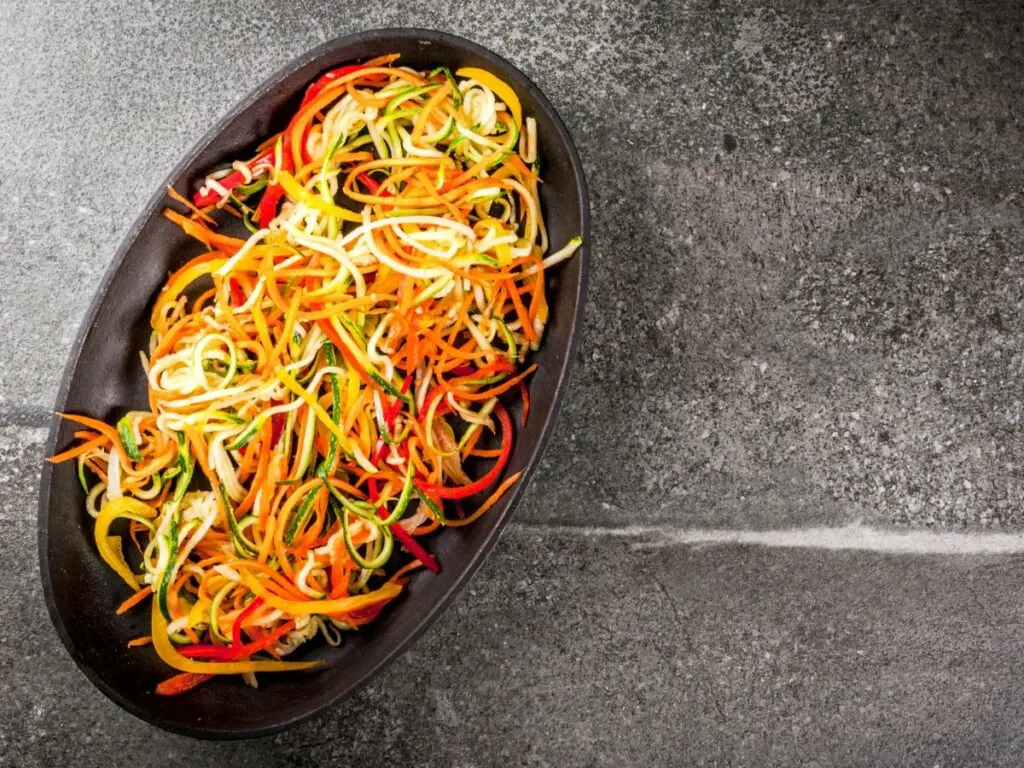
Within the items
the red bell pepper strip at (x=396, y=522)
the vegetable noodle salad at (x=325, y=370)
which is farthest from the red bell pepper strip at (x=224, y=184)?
the red bell pepper strip at (x=396, y=522)

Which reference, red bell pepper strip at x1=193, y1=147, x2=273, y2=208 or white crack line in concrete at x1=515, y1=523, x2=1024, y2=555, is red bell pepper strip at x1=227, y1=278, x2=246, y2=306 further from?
white crack line in concrete at x1=515, y1=523, x2=1024, y2=555

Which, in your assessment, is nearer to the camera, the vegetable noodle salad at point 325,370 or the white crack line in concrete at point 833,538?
the vegetable noodle salad at point 325,370

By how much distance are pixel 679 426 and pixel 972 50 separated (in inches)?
38.9

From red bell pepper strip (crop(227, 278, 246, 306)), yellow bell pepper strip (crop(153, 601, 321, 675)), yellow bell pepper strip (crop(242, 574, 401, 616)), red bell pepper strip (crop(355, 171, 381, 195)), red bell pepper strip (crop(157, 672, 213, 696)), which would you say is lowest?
red bell pepper strip (crop(157, 672, 213, 696))

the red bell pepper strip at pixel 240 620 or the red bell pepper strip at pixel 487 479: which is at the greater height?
the red bell pepper strip at pixel 487 479

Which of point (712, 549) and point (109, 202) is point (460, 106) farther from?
point (712, 549)

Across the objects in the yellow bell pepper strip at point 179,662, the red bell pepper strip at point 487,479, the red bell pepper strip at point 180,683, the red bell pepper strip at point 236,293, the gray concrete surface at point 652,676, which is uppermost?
the red bell pepper strip at point 236,293

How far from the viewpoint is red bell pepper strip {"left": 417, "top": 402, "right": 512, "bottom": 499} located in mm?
1408

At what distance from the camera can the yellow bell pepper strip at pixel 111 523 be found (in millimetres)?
1395

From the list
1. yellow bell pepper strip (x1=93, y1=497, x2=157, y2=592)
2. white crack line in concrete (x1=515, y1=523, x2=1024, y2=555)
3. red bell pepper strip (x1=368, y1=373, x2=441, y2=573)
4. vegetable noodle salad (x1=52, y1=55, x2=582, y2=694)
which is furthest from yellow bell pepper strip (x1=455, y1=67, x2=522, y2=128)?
yellow bell pepper strip (x1=93, y1=497, x2=157, y2=592)

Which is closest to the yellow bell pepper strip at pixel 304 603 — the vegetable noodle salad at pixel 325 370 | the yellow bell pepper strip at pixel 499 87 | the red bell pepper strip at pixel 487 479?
the vegetable noodle salad at pixel 325 370

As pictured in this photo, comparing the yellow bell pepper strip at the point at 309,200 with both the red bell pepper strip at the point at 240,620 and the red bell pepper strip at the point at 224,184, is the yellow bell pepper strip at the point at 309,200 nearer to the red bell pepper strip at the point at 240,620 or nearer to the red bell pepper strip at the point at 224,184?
the red bell pepper strip at the point at 224,184

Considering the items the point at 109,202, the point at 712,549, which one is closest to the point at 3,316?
the point at 109,202

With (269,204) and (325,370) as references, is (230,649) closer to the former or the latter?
(325,370)
